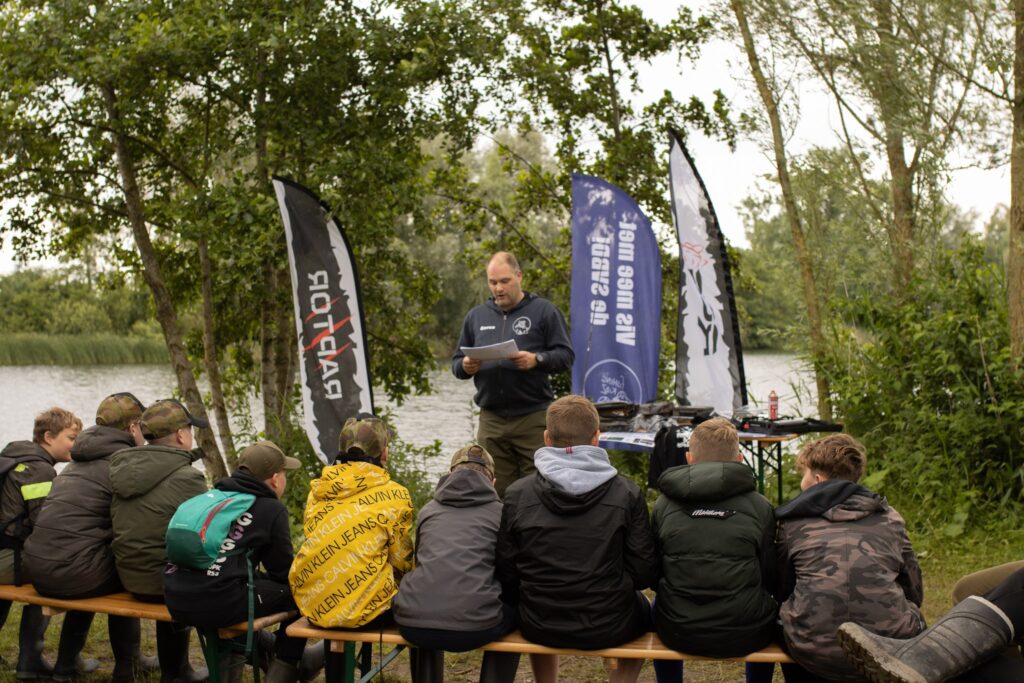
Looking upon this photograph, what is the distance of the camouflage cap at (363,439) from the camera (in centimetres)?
371

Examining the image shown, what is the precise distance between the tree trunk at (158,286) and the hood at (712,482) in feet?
21.0

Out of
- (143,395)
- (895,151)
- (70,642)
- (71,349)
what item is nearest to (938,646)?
(70,642)

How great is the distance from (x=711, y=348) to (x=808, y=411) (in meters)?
1.78

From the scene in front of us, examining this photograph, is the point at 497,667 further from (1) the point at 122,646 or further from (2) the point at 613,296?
(2) the point at 613,296

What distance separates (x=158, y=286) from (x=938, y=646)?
24.5ft

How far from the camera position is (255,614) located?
150 inches

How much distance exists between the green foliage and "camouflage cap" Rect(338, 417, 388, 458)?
4500 millimetres

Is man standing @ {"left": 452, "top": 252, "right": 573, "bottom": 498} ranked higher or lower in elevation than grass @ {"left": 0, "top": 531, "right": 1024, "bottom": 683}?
higher

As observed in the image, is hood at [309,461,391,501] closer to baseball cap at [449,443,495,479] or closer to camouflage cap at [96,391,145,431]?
baseball cap at [449,443,495,479]

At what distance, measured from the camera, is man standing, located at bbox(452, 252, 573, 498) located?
205 inches

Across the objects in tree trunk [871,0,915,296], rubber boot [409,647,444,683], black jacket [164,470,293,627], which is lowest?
rubber boot [409,647,444,683]

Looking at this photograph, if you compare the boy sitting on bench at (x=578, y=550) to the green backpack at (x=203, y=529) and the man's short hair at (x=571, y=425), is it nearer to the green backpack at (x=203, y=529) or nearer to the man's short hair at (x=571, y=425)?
the man's short hair at (x=571, y=425)

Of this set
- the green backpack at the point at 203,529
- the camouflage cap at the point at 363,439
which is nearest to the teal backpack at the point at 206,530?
the green backpack at the point at 203,529

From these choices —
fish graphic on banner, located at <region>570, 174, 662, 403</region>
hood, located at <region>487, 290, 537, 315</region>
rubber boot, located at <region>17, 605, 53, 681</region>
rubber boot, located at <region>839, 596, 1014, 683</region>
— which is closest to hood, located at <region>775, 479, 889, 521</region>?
rubber boot, located at <region>839, 596, 1014, 683</region>
